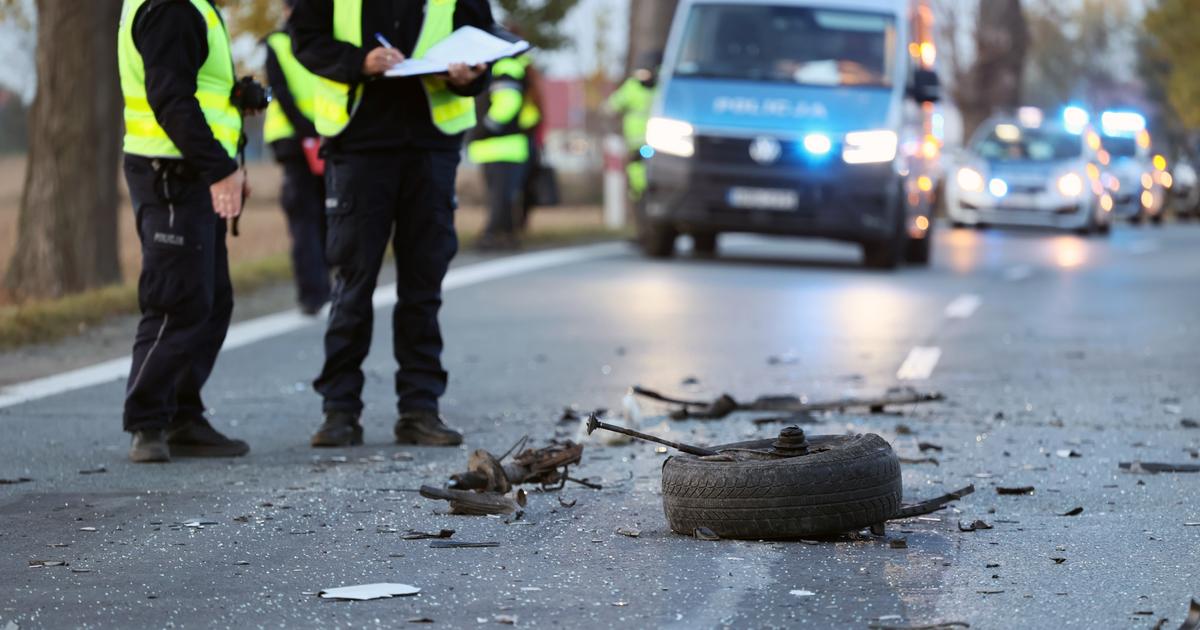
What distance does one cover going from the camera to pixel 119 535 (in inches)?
239

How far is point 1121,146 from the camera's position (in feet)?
131

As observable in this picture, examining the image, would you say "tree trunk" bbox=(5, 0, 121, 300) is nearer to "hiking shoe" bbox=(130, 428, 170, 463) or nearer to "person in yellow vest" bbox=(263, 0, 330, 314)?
"person in yellow vest" bbox=(263, 0, 330, 314)

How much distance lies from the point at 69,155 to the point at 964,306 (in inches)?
234

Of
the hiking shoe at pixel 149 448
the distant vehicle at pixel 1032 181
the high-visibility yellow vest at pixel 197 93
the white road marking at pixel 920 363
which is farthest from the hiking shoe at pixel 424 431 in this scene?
the distant vehicle at pixel 1032 181

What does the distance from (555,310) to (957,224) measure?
18.0 metres

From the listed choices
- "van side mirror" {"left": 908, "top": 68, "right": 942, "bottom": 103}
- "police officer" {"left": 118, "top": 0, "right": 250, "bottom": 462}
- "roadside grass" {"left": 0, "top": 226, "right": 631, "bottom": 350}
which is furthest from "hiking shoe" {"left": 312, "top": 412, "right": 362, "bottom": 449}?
"van side mirror" {"left": 908, "top": 68, "right": 942, "bottom": 103}

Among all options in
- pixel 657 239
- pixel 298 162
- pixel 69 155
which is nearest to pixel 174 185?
pixel 298 162

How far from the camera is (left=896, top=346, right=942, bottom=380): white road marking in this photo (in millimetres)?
10516

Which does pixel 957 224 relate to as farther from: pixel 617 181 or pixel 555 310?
pixel 555 310

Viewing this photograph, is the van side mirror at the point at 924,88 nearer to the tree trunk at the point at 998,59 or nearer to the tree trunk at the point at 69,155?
the tree trunk at the point at 69,155

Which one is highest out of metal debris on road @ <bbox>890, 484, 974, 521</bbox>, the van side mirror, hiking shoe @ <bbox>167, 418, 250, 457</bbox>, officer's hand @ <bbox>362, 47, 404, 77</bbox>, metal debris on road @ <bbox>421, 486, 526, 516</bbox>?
officer's hand @ <bbox>362, 47, 404, 77</bbox>

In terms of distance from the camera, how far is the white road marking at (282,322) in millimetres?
9688

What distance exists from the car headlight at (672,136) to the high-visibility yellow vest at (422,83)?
10.6 meters

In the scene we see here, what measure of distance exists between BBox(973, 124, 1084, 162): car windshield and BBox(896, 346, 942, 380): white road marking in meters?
19.5
